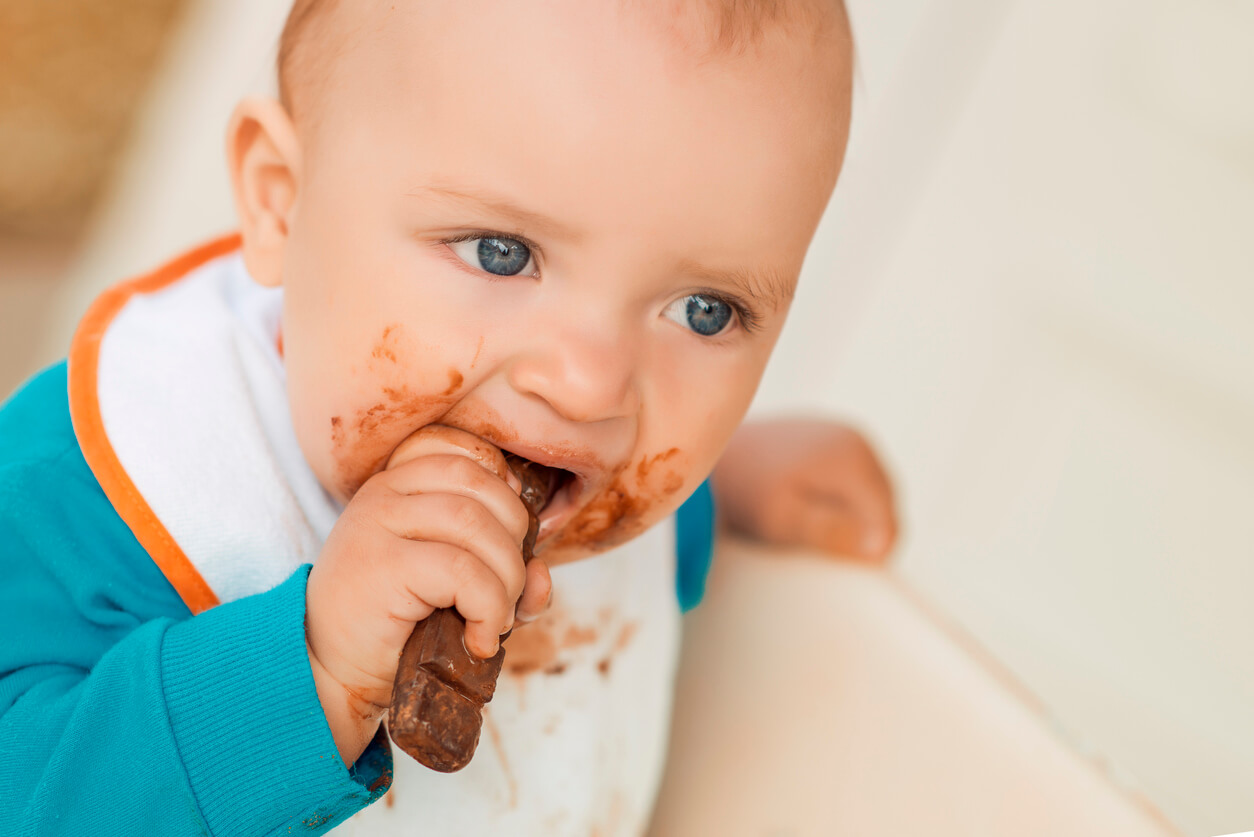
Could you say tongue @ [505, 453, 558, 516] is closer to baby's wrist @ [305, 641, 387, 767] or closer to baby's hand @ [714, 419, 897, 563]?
baby's wrist @ [305, 641, 387, 767]

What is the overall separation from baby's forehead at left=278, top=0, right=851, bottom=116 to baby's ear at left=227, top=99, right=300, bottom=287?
0.09 feet

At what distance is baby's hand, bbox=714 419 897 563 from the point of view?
905 mm

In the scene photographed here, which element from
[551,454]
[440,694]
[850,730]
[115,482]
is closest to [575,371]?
[551,454]

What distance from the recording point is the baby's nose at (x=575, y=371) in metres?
0.51

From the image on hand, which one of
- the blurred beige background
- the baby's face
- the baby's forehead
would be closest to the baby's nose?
the baby's face

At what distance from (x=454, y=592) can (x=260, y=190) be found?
0.98 feet

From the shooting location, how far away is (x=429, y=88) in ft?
1.72

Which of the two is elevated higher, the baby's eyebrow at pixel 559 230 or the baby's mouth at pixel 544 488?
the baby's eyebrow at pixel 559 230

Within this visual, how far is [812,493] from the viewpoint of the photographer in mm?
928

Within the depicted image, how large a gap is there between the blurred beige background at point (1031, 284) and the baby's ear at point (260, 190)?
2.04 feet

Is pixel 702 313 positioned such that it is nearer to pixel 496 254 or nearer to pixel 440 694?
pixel 496 254

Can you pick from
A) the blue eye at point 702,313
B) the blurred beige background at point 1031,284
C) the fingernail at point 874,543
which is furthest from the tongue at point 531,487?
the blurred beige background at point 1031,284

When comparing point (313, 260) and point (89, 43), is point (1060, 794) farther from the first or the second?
point (89, 43)

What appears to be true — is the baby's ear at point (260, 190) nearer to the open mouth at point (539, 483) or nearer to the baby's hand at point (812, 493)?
the open mouth at point (539, 483)
